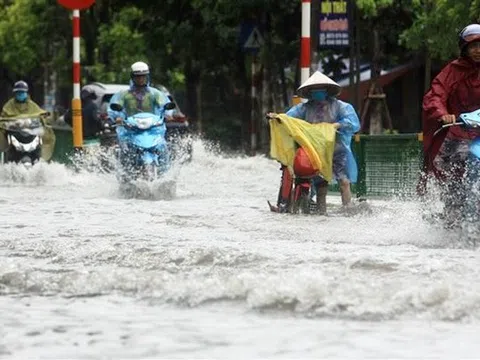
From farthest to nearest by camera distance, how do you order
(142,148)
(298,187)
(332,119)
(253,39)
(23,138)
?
(253,39) < (23,138) < (142,148) < (332,119) < (298,187)

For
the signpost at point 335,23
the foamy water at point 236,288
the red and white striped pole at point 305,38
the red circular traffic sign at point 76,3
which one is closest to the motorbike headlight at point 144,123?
the red and white striped pole at point 305,38

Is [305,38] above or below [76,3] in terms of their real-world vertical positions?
below

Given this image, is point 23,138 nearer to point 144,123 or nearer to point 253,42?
point 144,123

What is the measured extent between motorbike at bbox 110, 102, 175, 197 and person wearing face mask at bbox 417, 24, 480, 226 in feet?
18.5

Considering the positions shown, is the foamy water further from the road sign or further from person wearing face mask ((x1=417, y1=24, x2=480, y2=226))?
the road sign

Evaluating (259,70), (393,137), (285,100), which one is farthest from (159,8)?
(393,137)

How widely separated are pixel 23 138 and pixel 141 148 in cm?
407

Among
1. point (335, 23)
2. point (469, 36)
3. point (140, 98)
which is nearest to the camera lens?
point (469, 36)

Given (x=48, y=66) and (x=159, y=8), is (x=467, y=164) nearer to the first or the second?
(x=159, y=8)

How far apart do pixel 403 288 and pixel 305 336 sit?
3.52 ft

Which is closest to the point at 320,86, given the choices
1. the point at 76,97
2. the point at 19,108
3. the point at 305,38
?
the point at 305,38

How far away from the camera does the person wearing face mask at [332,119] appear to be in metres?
12.5

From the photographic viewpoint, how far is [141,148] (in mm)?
14797

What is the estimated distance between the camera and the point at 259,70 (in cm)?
2734
